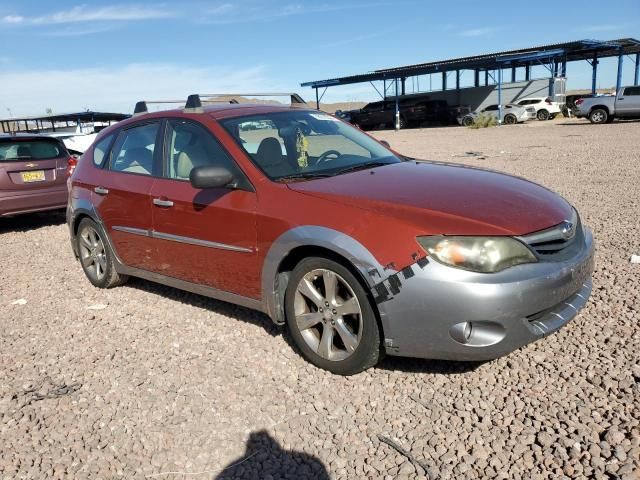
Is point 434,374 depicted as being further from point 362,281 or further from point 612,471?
A: point 612,471

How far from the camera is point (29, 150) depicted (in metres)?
8.77

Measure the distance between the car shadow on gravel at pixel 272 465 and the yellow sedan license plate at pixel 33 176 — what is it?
725cm

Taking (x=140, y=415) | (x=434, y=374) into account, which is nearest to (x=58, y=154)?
(x=140, y=415)

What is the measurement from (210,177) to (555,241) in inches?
85.9

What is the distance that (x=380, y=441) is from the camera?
113 inches

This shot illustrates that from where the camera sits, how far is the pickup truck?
2616 centimetres

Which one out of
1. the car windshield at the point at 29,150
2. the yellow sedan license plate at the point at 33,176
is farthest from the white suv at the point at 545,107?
the yellow sedan license plate at the point at 33,176

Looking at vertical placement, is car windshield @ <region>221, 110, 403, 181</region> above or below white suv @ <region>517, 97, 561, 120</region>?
above

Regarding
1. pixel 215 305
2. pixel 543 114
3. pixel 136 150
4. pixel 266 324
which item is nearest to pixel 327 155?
pixel 266 324

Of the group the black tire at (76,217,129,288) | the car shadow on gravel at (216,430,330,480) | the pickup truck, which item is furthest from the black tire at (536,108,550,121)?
the car shadow on gravel at (216,430,330,480)

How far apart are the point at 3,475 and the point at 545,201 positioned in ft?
11.2

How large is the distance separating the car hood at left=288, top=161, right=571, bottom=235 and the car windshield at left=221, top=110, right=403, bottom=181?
270mm

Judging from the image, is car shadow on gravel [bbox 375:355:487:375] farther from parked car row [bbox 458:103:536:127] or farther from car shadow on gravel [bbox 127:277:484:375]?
parked car row [bbox 458:103:536:127]

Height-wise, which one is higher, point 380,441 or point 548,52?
point 548,52
